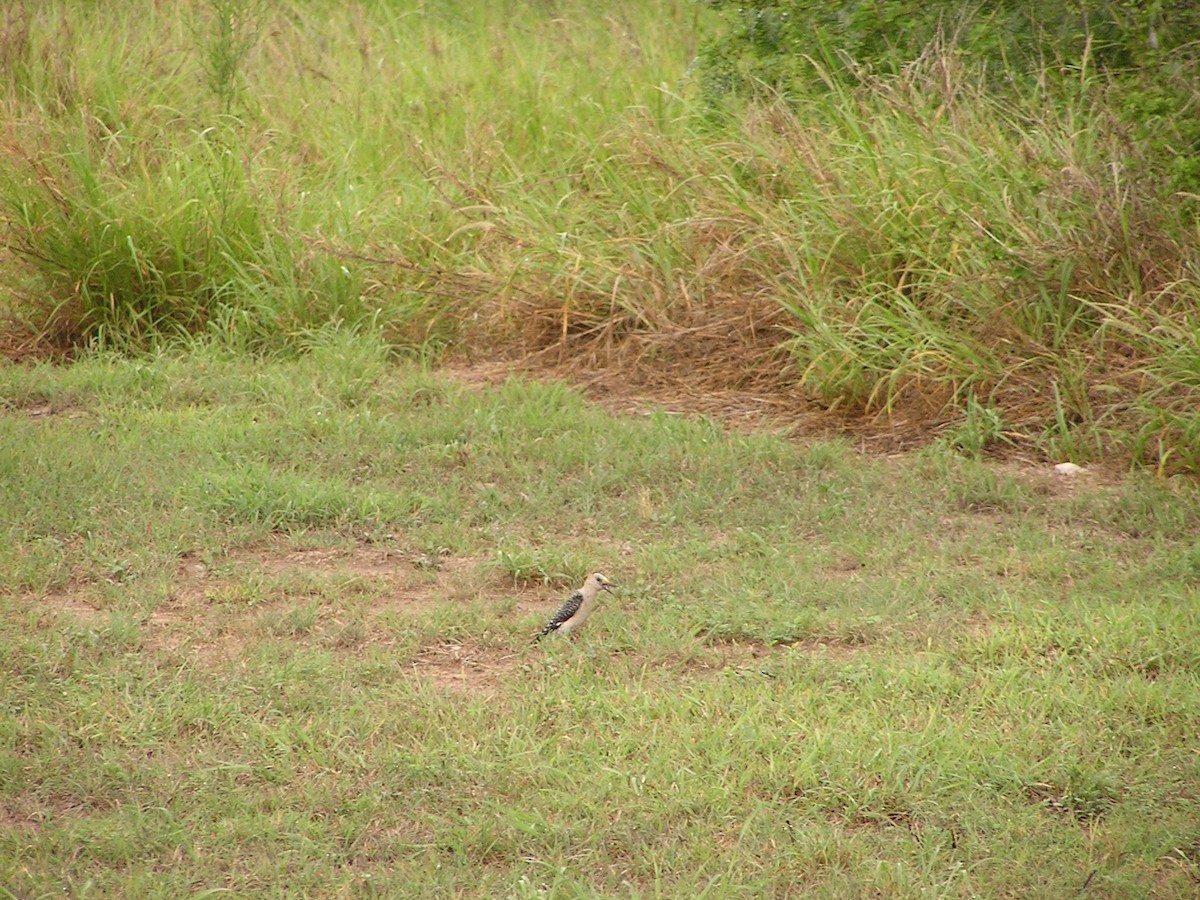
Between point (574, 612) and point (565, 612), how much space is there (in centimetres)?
3

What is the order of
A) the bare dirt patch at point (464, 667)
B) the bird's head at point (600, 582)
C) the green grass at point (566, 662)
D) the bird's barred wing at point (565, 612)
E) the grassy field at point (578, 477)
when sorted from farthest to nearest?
the bird's head at point (600, 582), the bird's barred wing at point (565, 612), the bare dirt patch at point (464, 667), the grassy field at point (578, 477), the green grass at point (566, 662)

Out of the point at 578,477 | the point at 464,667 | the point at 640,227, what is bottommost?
the point at 578,477

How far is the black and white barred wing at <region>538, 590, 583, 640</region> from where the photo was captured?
423 centimetres

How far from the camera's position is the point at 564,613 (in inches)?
167

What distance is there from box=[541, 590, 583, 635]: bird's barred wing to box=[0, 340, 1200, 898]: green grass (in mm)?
77

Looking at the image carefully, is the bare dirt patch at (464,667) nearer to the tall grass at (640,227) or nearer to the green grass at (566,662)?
the green grass at (566,662)

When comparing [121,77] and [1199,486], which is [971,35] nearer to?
[1199,486]

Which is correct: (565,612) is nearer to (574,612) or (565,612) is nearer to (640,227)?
(574,612)

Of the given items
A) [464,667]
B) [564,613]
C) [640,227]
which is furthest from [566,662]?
[640,227]

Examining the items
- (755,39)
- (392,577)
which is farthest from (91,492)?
(755,39)

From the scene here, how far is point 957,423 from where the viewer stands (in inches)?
231

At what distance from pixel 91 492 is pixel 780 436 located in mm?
2672

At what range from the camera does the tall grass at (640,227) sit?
5.89 m

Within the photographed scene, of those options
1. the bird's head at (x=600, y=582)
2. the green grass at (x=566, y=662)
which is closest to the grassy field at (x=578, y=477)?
the green grass at (x=566, y=662)
